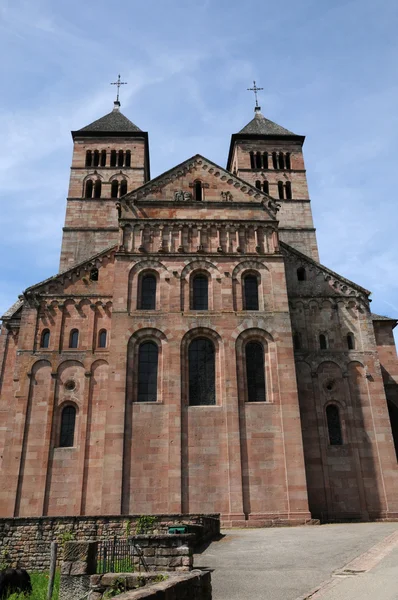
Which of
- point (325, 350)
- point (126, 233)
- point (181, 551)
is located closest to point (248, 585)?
point (181, 551)

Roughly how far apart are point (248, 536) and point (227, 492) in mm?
4011

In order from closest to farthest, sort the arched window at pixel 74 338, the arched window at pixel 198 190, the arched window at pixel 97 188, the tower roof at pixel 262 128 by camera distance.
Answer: the arched window at pixel 74 338 → the arched window at pixel 198 190 → the arched window at pixel 97 188 → the tower roof at pixel 262 128

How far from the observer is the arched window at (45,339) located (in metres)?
27.0

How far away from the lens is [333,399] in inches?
1072

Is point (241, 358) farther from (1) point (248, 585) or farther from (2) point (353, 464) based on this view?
(1) point (248, 585)

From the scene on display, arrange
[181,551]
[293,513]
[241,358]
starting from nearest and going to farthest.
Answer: [181,551] → [293,513] → [241,358]

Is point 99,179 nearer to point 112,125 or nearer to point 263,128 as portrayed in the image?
point 112,125

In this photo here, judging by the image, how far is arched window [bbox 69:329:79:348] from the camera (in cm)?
2706

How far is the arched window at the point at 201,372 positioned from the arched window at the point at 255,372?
1816 mm

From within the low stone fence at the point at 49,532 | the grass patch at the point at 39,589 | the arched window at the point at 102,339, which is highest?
the arched window at the point at 102,339

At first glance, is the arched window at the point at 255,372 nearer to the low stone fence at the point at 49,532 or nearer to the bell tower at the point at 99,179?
the low stone fence at the point at 49,532

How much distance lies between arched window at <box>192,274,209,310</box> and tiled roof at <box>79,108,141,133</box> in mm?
23431

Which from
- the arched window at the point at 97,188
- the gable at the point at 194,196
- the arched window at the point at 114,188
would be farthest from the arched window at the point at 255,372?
the arched window at the point at 97,188

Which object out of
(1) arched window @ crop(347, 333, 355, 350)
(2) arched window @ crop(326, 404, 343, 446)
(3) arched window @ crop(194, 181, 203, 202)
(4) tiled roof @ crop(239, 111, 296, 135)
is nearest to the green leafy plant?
(2) arched window @ crop(326, 404, 343, 446)
